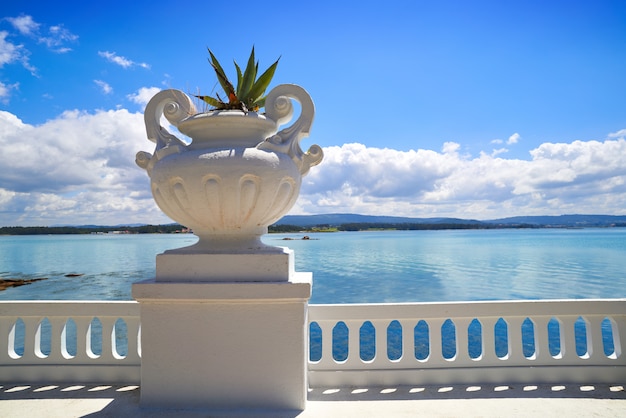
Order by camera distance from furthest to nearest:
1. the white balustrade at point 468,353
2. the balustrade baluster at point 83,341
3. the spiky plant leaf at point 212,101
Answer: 1. the balustrade baluster at point 83,341
2. the white balustrade at point 468,353
3. the spiky plant leaf at point 212,101

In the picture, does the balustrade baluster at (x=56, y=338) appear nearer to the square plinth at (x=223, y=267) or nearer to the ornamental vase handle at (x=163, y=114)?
the square plinth at (x=223, y=267)

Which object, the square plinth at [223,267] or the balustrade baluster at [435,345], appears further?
the balustrade baluster at [435,345]

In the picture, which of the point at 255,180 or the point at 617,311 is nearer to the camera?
the point at 255,180

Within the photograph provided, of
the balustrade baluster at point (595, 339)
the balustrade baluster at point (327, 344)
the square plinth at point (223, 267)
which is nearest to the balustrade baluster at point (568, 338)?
the balustrade baluster at point (595, 339)

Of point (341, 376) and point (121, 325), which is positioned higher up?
point (341, 376)

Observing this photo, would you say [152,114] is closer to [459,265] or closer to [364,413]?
[364,413]

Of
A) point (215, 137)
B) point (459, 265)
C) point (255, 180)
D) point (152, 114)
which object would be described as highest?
point (152, 114)

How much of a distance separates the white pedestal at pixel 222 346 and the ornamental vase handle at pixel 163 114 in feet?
3.57

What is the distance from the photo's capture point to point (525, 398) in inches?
138

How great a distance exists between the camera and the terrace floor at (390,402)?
3.22m

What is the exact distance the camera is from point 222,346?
3.17 m

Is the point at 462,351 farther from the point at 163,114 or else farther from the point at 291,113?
the point at 163,114

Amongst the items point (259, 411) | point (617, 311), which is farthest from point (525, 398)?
point (259, 411)

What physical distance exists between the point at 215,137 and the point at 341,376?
2.43 metres
